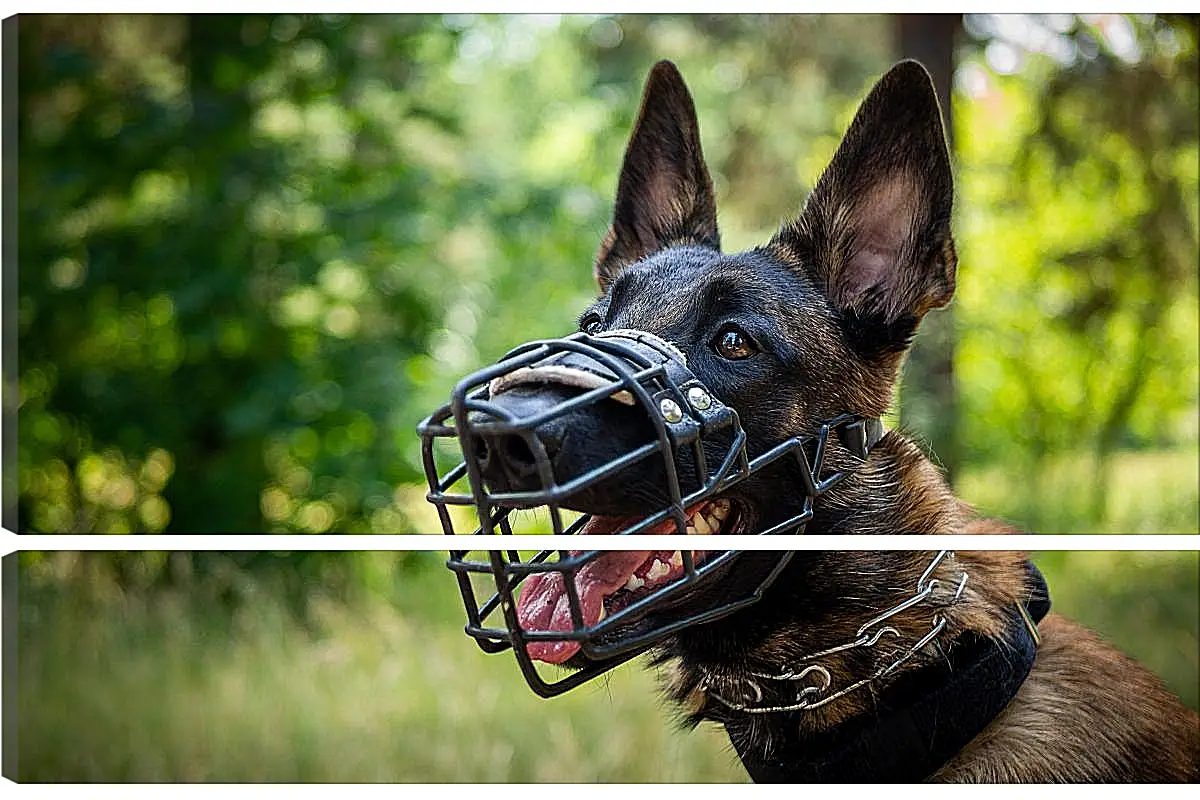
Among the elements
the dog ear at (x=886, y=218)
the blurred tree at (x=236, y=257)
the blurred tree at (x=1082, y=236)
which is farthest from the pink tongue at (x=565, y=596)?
the blurred tree at (x=1082, y=236)

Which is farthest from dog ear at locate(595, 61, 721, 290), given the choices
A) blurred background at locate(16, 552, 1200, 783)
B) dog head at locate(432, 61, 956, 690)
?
blurred background at locate(16, 552, 1200, 783)

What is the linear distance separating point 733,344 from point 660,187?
22.5 inches

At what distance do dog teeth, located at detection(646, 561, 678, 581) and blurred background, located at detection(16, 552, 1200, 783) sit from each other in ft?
1.21

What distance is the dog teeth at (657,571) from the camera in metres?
1.68

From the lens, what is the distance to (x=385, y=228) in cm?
440

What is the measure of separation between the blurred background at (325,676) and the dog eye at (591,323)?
598mm

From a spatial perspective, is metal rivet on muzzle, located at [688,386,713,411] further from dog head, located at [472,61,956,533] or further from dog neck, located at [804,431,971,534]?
dog neck, located at [804,431,971,534]

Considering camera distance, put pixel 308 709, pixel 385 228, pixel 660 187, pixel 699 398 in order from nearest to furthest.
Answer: pixel 699 398 → pixel 660 187 → pixel 308 709 → pixel 385 228

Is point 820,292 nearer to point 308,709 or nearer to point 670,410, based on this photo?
point 670,410

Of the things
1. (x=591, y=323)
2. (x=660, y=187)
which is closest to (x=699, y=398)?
(x=591, y=323)

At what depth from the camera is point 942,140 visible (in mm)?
1768

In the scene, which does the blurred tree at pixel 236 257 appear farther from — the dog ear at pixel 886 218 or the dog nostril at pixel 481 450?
the dog nostril at pixel 481 450

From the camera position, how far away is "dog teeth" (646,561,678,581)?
168 cm
